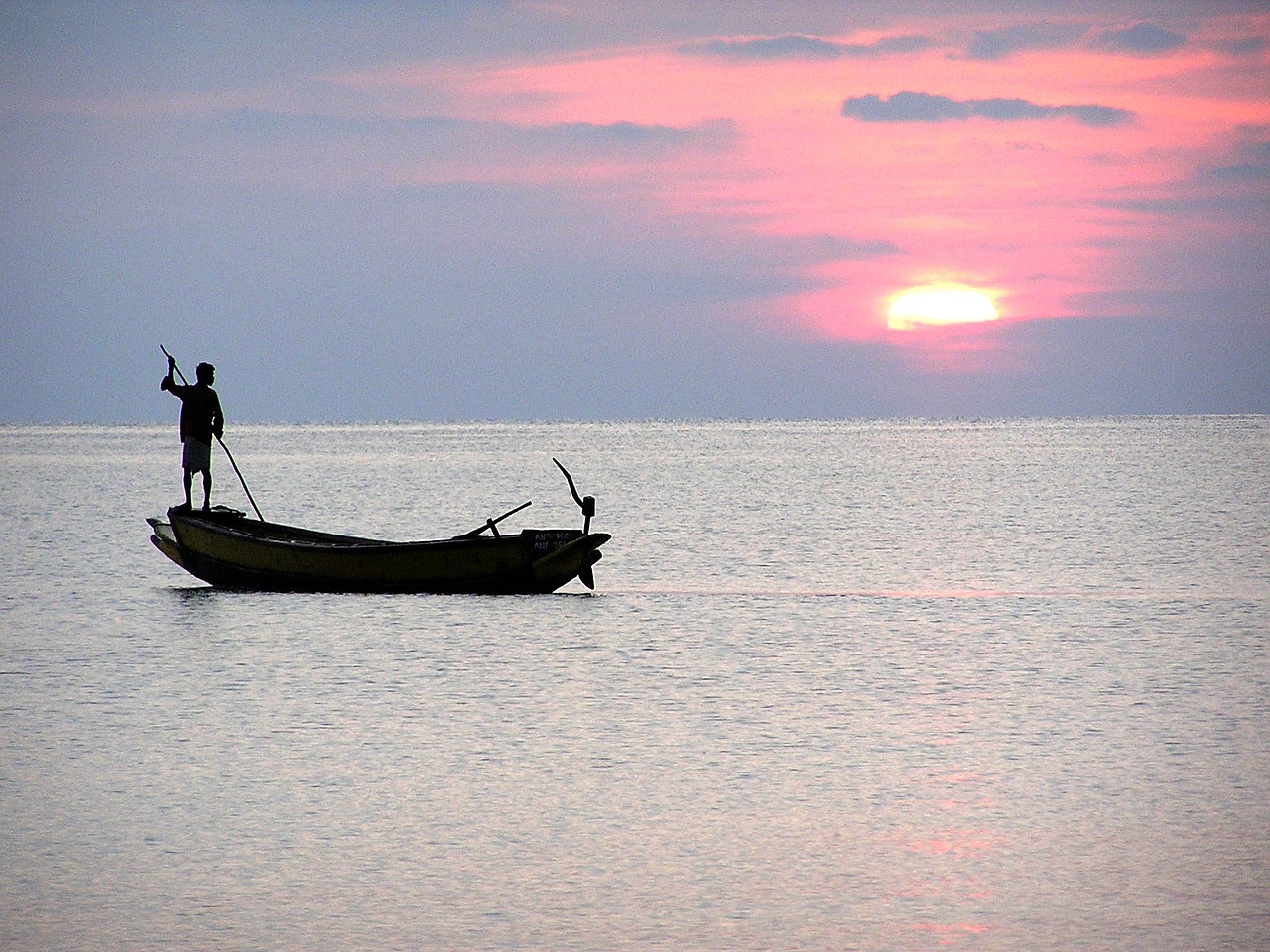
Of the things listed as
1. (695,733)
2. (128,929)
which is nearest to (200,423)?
(695,733)

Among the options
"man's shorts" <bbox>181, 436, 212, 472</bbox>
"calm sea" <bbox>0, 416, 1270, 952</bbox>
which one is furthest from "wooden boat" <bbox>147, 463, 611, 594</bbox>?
"man's shorts" <bbox>181, 436, 212, 472</bbox>

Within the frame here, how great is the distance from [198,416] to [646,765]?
527 inches

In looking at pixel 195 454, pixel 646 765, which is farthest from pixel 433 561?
pixel 646 765

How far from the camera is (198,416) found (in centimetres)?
2283

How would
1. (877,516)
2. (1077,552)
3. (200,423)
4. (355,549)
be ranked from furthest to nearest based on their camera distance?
1. (877,516)
2. (1077,552)
3. (200,423)
4. (355,549)

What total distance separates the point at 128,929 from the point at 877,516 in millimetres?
40752

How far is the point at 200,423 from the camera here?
2288cm

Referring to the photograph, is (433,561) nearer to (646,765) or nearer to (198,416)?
(198,416)

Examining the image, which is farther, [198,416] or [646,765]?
[198,416]

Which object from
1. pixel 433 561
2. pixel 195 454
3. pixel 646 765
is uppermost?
pixel 195 454

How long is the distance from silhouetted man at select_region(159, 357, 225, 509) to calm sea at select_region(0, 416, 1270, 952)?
2199mm

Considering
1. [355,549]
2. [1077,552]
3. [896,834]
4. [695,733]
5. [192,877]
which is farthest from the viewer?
[1077,552]

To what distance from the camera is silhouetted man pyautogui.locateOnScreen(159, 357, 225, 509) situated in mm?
22484

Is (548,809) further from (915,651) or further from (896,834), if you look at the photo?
(915,651)
